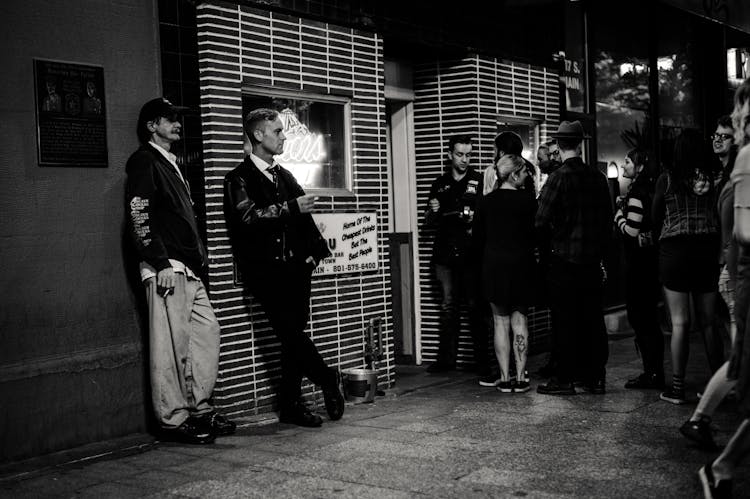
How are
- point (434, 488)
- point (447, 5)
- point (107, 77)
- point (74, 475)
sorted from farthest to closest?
point (447, 5) < point (107, 77) < point (74, 475) < point (434, 488)

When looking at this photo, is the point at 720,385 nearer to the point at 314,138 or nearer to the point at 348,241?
the point at 348,241

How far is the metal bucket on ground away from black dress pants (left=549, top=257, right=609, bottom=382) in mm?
1504

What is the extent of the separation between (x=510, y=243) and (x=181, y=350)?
111 inches

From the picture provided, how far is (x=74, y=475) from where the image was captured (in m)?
5.72

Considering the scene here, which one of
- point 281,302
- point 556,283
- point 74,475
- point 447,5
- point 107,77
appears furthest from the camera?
point 447,5

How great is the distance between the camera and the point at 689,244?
7.16m

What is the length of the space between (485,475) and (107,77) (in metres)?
3.39

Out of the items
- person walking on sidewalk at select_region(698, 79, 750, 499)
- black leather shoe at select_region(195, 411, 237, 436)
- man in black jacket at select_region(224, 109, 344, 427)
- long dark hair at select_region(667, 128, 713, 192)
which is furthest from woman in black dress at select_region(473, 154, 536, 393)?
person walking on sidewalk at select_region(698, 79, 750, 499)

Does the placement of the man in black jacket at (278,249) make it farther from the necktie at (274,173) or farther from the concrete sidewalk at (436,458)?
the concrete sidewalk at (436,458)

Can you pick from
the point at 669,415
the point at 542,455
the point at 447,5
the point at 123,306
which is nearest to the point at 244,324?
the point at 123,306

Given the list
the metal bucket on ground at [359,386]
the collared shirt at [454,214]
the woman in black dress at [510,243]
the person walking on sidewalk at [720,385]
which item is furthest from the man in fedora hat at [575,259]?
the person walking on sidewalk at [720,385]

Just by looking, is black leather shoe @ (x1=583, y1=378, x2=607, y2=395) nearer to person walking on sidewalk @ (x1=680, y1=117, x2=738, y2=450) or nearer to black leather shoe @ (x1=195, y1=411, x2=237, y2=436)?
person walking on sidewalk @ (x1=680, y1=117, x2=738, y2=450)

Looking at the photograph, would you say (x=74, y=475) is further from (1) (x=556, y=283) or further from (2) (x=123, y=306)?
(1) (x=556, y=283)

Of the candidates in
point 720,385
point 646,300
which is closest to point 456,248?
point 646,300
